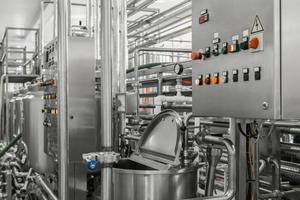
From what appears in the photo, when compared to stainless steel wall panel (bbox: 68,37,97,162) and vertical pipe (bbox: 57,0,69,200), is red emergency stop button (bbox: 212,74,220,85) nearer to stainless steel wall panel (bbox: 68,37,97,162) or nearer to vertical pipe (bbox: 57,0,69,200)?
vertical pipe (bbox: 57,0,69,200)

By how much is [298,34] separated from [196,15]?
1.68 ft

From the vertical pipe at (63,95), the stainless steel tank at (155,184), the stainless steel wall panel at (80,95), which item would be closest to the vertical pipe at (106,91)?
the vertical pipe at (63,95)

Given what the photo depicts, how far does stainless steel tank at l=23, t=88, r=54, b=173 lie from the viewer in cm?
326

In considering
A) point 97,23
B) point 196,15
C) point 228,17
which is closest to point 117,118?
point 97,23

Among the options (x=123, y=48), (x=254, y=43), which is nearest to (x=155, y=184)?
(x=254, y=43)

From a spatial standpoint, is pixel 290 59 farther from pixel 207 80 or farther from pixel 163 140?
pixel 163 140

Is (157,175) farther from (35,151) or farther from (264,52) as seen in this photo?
(35,151)

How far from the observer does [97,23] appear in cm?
316

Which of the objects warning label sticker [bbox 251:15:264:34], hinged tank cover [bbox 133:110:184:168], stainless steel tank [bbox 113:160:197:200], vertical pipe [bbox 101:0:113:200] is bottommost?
stainless steel tank [bbox 113:160:197:200]

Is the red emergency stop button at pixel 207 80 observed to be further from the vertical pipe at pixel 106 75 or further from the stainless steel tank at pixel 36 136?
the stainless steel tank at pixel 36 136

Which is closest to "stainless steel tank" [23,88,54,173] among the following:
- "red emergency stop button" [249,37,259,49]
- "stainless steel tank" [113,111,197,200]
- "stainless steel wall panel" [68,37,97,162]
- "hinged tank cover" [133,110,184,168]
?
"stainless steel wall panel" [68,37,97,162]

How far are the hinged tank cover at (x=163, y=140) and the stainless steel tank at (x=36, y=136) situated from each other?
1418 millimetres

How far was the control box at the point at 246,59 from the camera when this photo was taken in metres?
1.05

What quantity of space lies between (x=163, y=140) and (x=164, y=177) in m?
0.36
